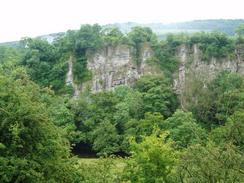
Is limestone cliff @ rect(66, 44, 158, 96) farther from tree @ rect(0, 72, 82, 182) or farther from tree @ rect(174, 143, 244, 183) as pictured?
tree @ rect(174, 143, 244, 183)

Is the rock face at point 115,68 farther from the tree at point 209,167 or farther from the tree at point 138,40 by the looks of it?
the tree at point 209,167

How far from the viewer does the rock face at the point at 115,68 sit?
76062 mm

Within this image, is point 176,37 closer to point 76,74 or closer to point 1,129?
point 76,74

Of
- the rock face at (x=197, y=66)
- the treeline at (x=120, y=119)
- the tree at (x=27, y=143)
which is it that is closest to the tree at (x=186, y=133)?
the treeline at (x=120, y=119)

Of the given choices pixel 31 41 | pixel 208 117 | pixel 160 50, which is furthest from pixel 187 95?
pixel 31 41

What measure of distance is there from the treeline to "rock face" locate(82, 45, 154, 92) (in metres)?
1.26

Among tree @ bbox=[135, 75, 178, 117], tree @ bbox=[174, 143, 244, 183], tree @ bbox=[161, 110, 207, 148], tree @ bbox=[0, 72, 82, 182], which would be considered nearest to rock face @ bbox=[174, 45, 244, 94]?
tree @ bbox=[135, 75, 178, 117]

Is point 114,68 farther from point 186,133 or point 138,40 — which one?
point 186,133

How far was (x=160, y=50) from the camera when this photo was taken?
77.2m

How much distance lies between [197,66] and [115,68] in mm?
14028

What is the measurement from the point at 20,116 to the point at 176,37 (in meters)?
54.6

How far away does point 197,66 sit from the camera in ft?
246

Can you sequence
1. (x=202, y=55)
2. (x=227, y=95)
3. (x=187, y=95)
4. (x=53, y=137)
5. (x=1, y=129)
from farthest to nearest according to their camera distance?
(x=202, y=55) → (x=187, y=95) → (x=227, y=95) → (x=53, y=137) → (x=1, y=129)

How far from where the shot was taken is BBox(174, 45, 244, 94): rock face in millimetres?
74125
